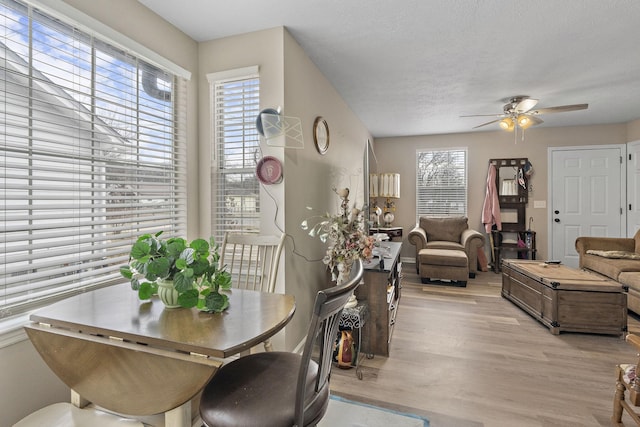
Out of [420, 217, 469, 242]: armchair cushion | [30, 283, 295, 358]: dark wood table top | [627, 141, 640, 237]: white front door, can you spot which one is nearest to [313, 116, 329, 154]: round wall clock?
[30, 283, 295, 358]: dark wood table top

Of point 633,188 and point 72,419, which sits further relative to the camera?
point 633,188

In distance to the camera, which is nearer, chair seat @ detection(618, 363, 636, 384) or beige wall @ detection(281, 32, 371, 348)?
chair seat @ detection(618, 363, 636, 384)

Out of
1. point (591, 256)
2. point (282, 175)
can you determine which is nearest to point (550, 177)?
point (591, 256)

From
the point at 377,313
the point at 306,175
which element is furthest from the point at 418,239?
the point at 306,175

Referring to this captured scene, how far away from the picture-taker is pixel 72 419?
1.26 m

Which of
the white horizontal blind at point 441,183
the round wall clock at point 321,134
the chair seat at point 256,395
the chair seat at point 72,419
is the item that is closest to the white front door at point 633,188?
the white horizontal blind at point 441,183

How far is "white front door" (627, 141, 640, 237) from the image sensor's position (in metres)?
4.68

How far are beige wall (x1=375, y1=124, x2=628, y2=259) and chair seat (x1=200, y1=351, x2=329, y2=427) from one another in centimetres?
506

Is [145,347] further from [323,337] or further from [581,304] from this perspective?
[581,304]

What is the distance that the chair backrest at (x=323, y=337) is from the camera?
91cm

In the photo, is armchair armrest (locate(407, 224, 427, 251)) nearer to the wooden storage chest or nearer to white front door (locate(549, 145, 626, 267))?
the wooden storage chest

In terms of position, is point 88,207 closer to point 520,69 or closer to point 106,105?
point 106,105

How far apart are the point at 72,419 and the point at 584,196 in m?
6.82

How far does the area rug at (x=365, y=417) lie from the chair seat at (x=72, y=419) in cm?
100
